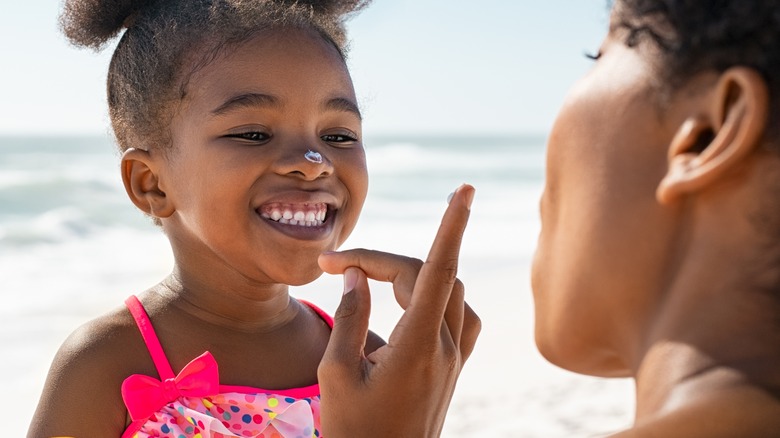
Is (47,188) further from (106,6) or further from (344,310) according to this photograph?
(344,310)

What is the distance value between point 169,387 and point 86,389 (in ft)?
0.66

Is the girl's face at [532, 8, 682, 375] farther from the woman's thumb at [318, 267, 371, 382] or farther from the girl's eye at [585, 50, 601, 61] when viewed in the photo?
A: the woman's thumb at [318, 267, 371, 382]

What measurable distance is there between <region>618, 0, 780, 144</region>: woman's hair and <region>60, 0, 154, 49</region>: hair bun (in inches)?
76.7

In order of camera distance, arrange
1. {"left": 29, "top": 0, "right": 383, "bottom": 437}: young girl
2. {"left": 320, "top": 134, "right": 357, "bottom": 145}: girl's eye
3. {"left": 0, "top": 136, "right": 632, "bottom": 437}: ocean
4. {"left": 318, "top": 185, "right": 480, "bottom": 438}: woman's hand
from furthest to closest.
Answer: {"left": 0, "top": 136, "right": 632, "bottom": 437}: ocean < {"left": 320, "top": 134, "right": 357, "bottom": 145}: girl's eye < {"left": 29, "top": 0, "right": 383, "bottom": 437}: young girl < {"left": 318, "top": 185, "right": 480, "bottom": 438}: woman's hand

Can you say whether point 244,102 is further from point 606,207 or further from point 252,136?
point 606,207

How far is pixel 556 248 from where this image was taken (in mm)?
1241

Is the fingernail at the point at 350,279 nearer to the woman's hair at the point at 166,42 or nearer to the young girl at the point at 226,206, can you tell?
the young girl at the point at 226,206

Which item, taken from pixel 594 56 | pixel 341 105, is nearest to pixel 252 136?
pixel 341 105

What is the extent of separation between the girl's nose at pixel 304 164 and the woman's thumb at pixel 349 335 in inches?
30.3

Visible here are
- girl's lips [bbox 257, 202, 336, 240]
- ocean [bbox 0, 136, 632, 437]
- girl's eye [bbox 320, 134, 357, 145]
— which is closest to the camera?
girl's lips [bbox 257, 202, 336, 240]

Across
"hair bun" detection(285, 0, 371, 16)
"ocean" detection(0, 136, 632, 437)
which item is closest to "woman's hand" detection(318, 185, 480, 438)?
"hair bun" detection(285, 0, 371, 16)

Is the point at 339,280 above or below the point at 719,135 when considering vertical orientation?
below

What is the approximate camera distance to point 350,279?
5.68ft

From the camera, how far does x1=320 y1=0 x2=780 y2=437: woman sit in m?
1.03
